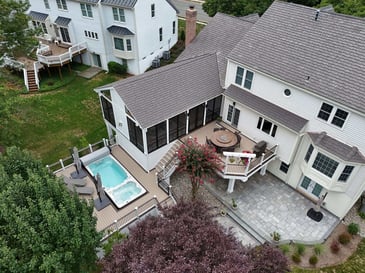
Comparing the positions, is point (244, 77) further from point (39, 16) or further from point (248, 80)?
point (39, 16)

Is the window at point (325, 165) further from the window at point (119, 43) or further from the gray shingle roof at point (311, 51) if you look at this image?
the window at point (119, 43)

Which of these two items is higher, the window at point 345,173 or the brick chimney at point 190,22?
the brick chimney at point 190,22

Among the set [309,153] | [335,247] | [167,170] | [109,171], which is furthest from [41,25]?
[335,247]

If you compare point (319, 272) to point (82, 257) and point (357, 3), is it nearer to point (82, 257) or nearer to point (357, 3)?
point (82, 257)

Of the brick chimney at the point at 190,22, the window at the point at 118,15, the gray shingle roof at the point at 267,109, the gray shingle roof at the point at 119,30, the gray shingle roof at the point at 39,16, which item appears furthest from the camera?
the gray shingle roof at the point at 39,16

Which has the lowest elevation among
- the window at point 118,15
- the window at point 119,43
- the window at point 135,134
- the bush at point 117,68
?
the bush at point 117,68

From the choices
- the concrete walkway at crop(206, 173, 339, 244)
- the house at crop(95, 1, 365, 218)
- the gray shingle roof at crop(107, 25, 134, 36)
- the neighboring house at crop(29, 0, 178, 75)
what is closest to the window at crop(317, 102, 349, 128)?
the house at crop(95, 1, 365, 218)

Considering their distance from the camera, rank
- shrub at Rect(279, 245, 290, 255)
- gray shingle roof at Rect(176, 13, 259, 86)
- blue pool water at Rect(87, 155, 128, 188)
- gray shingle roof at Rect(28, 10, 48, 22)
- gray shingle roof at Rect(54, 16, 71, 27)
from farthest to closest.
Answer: gray shingle roof at Rect(28, 10, 48, 22), gray shingle roof at Rect(54, 16, 71, 27), gray shingle roof at Rect(176, 13, 259, 86), blue pool water at Rect(87, 155, 128, 188), shrub at Rect(279, 245, 290, 255)

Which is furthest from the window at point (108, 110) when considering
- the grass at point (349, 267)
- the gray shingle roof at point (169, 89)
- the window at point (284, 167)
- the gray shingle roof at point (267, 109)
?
the grass at point (349, 267)

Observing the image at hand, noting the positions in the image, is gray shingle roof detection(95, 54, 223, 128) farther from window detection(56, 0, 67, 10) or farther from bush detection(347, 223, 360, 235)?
window detection(56, 0, 67, 10)
